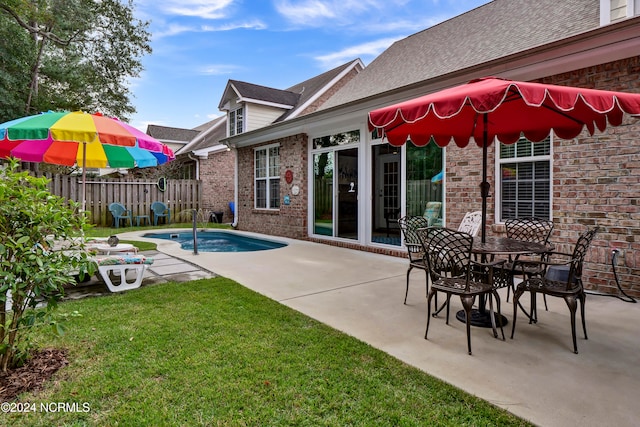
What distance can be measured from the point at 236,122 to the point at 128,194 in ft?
16.8

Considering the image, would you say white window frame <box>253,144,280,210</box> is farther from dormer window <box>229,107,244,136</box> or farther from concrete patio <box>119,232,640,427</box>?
concrete patio <box>119,232,640,427</box>

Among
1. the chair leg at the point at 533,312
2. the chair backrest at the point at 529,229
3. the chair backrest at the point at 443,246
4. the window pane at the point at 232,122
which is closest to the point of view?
the chair backrest at the point at 443,246

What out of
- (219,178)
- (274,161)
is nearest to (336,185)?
(274,161)

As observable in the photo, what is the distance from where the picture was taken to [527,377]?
2545mm

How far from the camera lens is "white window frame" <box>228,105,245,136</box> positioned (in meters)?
12.9

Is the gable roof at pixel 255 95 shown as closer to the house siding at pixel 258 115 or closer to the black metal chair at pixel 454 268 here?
the house siding at pixel 258 115

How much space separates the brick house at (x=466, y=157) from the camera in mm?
4438

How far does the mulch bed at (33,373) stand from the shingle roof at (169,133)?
2017cm

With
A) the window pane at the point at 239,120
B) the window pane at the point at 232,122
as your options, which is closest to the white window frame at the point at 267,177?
the window pane at the point at 239,120

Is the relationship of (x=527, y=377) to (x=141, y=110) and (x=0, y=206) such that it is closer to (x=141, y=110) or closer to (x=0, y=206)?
(x=0, y=206)

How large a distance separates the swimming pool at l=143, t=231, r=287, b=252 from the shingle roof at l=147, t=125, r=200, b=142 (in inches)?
452

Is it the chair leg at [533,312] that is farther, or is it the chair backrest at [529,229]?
the chair backrest at [529,229]

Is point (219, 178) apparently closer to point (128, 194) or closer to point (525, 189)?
point (128, 194)

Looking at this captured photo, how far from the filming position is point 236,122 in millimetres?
13180
